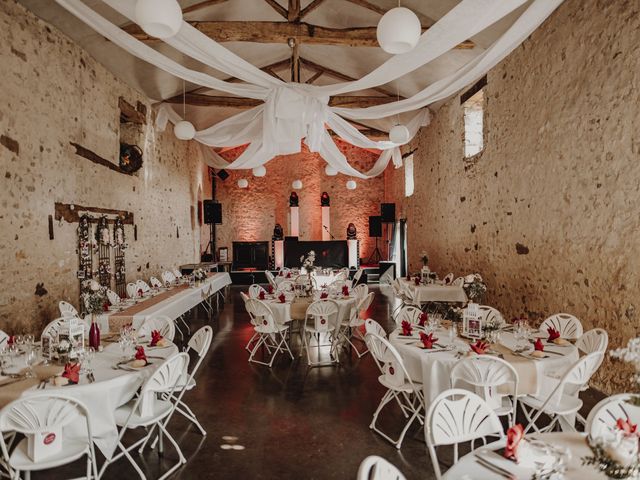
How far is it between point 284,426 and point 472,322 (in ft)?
6.04

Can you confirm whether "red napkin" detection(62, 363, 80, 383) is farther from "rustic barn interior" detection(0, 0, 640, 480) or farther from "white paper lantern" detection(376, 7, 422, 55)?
"white paper lantern" detection(376, 7, 422, 55)

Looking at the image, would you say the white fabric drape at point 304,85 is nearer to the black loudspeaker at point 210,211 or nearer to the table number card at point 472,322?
the table number card at point 472,322

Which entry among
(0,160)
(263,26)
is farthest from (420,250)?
(0,160)

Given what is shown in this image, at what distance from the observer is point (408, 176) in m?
12.3

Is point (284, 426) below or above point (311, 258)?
below

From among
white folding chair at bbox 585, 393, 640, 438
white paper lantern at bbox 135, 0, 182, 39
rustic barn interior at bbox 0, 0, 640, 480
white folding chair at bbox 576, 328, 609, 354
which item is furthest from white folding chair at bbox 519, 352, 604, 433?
white paper lantern at bbox 135, 0, 182, 39

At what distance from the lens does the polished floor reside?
289 centimetres

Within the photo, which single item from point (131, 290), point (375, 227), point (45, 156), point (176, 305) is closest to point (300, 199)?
point (375, 227)

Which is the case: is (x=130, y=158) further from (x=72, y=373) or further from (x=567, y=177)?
(x=567, y=177)

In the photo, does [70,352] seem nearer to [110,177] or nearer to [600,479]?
[600,479]

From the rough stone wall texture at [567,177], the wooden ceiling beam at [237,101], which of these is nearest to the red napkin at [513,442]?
the rough stone wall texture at [567,177]

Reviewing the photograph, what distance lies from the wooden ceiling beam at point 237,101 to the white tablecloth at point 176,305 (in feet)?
11.9

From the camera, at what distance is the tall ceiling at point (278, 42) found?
5355 millimetres

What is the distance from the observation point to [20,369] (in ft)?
9.39
